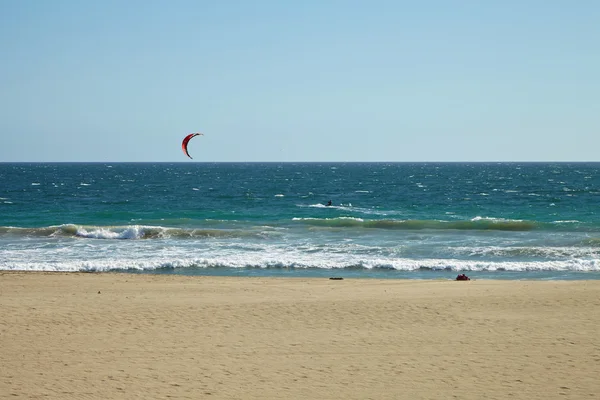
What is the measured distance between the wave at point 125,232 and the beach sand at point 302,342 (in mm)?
13415

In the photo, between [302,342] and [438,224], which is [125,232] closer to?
[438,224]

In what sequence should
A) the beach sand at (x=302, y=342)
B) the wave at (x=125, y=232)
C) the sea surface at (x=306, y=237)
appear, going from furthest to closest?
the wave at (x=125, y=232) → the sea surface at (x=306, y=237) → the beach sand at (x=302, y=342)

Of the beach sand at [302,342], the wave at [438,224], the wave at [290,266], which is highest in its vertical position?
the wave at [438,224]

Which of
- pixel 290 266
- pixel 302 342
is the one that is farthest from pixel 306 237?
pixel 302 342

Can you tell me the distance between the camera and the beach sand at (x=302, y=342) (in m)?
8.74

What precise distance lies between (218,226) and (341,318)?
69.7 feet

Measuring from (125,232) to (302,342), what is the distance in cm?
2068

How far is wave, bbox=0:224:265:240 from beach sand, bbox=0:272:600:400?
13415 mm

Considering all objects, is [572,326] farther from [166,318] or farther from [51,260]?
[51,260]

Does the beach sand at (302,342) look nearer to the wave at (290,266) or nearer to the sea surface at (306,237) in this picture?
the wave at (290,266)

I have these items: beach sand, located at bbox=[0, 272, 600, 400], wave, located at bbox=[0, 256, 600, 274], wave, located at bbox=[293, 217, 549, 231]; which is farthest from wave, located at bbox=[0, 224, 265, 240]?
beach sand, located at bbox=[0, 272, 600, 400]

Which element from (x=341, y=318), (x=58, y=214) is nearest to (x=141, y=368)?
(x=341, y=318)

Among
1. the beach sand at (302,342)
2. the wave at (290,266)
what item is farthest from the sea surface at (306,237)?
the beach sand at (302,342)

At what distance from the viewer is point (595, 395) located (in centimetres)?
839
